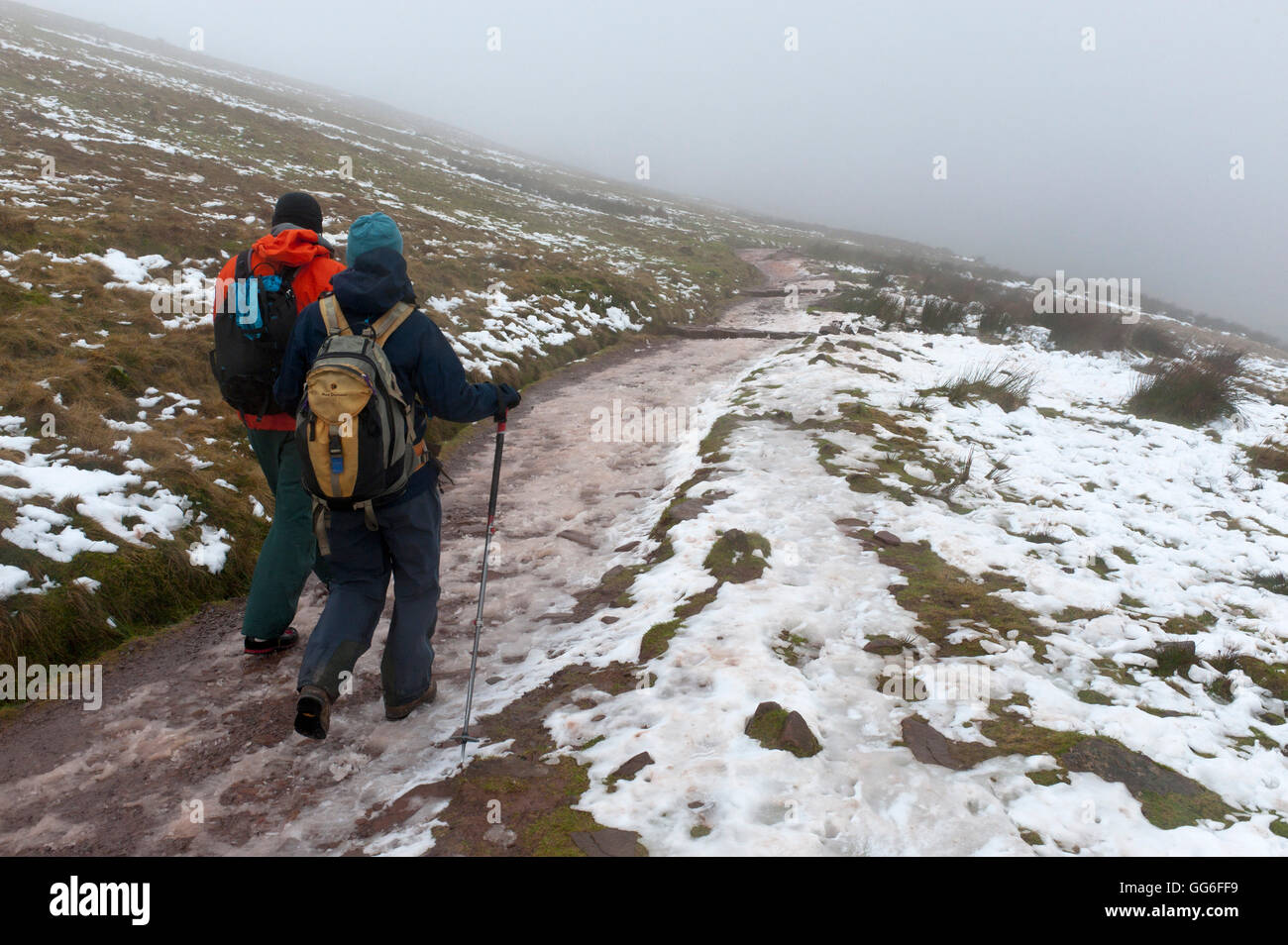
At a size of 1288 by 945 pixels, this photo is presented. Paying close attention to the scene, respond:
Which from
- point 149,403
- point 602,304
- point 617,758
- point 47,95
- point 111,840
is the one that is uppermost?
point 47,95

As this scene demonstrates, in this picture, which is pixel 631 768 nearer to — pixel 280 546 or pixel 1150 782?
pixel 1150 782

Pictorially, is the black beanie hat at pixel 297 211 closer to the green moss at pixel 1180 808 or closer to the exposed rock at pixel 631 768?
the exposed rock at pixel 631 768

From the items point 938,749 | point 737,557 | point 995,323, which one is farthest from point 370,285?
point 995,323

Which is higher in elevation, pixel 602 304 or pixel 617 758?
pixel 602 304

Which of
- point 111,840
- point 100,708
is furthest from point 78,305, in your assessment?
point 111,840

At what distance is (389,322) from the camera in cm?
400

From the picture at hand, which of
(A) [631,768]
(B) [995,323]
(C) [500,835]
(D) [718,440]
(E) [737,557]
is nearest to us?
(C) [500,835]

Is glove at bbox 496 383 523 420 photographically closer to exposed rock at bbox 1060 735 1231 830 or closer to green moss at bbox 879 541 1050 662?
green moss at bbox 879 541 1050 662

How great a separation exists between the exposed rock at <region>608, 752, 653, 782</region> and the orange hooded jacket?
3.36 metres

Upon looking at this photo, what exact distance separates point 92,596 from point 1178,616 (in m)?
8.90

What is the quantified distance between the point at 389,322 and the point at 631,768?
3.06 m

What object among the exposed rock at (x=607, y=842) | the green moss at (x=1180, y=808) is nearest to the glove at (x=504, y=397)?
the exposed rock at (x=607, y=842)

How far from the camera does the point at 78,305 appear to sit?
888 centimetres
